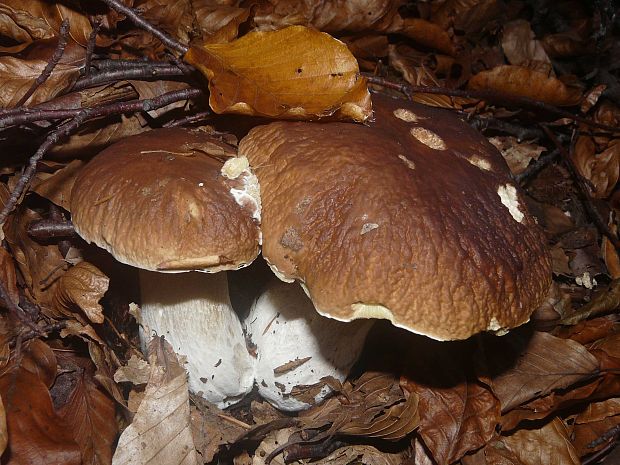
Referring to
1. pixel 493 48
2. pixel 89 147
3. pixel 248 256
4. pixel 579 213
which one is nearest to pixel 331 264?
pixel 248 256

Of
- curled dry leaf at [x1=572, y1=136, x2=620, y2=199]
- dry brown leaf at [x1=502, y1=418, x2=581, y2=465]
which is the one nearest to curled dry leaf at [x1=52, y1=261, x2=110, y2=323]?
dry brown leaf at [x1=502, y1=418, x2=581, y2=465]

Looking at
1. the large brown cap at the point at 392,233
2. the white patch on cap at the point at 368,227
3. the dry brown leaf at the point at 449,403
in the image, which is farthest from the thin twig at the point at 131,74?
the dry brown leaf at the point at 449,403

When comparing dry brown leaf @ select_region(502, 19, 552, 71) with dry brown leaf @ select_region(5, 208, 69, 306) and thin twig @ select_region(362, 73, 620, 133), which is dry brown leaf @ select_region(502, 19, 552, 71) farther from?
dry brown leaf @ select_region(5, 208, 69, 306)

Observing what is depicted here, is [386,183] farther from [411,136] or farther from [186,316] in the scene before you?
[186,316]

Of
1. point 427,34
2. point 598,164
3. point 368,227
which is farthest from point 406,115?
point 598,164

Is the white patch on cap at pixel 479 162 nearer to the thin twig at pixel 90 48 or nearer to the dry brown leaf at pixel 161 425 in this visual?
the dry brown leaf at pixel 161 425

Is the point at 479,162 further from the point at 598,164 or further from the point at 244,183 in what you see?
the point at 598,164

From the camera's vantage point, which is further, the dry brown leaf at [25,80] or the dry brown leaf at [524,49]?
the dry brown leaf at [524,49]
